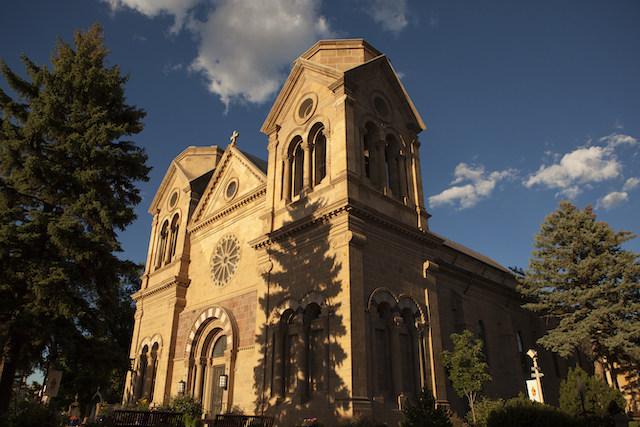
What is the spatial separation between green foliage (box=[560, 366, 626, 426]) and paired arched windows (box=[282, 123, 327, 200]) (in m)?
14.4

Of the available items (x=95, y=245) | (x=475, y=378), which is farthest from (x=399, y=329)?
(x=95, y=245)

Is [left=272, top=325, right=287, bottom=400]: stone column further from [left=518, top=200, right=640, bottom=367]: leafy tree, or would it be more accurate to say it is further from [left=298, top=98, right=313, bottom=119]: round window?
[left=518, top=200, right=640, bottom=367]: leafy tree

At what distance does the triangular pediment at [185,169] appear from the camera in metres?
30.2

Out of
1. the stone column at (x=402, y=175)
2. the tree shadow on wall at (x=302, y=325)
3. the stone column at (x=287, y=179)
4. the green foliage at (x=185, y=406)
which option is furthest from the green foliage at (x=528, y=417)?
the stone column at (x=287, y=179)

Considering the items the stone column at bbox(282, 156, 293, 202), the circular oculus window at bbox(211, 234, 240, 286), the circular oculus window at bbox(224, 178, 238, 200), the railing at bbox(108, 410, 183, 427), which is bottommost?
the railing at bbox(108, 410, 183, 427)

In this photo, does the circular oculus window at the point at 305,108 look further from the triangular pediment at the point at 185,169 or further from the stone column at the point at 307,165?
the triangular pediment at the point at 185,169

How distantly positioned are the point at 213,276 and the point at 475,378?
14.3 meters

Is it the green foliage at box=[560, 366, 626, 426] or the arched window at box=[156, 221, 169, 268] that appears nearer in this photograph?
the green foliage at box=[560, 366, 626, 426]

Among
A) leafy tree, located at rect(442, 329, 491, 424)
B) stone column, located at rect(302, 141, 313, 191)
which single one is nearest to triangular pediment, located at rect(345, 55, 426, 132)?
stone column, located at rect(302, 141, 313, 191)

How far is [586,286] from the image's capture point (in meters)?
25.3

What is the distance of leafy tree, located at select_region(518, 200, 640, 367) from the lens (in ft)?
76.3

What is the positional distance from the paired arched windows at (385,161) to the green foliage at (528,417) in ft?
31.5

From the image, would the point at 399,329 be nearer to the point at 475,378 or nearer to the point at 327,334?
the point at 327,334

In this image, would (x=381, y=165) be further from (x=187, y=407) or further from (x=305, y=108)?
(x=187, y=407)
